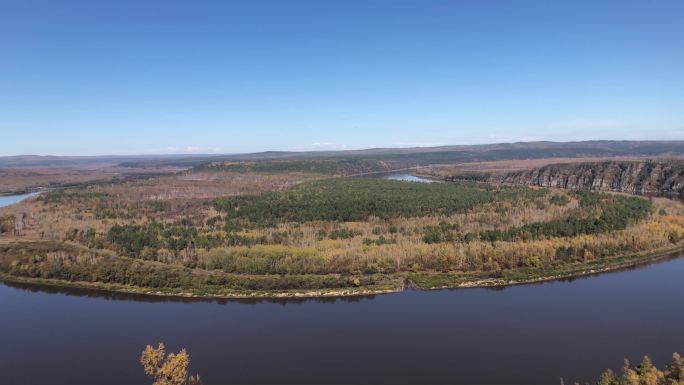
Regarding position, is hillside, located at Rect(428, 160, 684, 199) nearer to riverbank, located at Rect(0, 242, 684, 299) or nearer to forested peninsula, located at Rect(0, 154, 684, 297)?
forested peninsula, located at Rect(0, 154, 684, 297)

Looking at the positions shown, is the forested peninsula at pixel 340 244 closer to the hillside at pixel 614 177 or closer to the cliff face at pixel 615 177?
the cliff face at pixel 615 177

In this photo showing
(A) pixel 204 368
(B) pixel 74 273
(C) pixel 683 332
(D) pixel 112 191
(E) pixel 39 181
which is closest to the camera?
(A) pixel 204 368

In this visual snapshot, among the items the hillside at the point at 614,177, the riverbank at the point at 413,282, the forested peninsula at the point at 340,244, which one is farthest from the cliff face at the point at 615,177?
the riverbank at the point at 413,282

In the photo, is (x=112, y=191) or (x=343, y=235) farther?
(x=112, y=191)

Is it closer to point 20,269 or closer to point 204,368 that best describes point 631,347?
point 204,368

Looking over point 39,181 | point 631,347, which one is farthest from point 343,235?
point 39,181

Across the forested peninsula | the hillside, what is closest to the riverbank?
the forested peninsula
